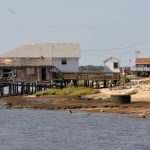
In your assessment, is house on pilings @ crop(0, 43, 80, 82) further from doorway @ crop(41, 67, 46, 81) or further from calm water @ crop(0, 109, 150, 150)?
calm water @ crop(0, 109, 150, 150)

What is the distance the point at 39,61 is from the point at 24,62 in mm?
2111

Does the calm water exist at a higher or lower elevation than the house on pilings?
lower

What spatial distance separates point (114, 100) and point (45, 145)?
21.9 metres

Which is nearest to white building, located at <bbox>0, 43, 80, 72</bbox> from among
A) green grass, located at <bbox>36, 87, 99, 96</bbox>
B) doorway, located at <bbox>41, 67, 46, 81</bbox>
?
doorway, located at <bbox>41, 67, 46, 81</bbox>

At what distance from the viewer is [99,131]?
4441 cm

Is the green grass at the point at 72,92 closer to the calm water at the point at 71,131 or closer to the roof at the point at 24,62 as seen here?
the roof at the point at 24,62

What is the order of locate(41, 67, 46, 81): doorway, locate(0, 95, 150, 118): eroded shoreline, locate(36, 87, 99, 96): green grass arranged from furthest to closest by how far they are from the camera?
locate(41, 67, 46, 81): doorway, locate(36, 87, 99, 96): green grass, locate(0, 95, 150, 118): eroded shoreline

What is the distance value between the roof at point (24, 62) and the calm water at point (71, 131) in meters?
32.7

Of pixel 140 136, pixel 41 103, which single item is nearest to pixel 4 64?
pixel 41 103

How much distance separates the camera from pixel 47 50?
97.0 metres

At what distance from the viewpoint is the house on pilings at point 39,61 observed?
90375 mm

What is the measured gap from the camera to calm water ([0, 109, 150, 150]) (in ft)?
124

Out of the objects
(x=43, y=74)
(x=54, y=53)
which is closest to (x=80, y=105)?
(x=43, y=74)

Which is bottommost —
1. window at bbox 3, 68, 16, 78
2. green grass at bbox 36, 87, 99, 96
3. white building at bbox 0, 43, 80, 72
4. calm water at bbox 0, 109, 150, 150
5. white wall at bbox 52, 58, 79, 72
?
calm water at bbox 0, 109, 150, 150
